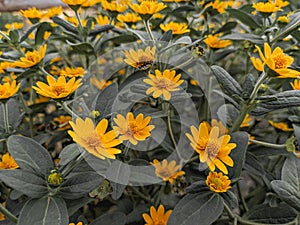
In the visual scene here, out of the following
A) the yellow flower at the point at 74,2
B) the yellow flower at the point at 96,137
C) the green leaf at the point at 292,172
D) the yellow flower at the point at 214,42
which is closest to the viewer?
the yellow flower at the point at 96,137

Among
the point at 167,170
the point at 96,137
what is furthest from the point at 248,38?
the point at 96,137

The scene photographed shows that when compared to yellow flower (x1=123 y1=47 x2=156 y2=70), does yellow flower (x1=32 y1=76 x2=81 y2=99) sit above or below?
below

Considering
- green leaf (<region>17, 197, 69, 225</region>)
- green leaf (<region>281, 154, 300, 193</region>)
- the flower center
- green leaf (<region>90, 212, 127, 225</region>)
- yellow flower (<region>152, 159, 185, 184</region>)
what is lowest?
green leaf (<region>90, 212, 127, 225</region>)

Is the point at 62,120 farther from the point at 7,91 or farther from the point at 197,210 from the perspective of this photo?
the point at 197,210

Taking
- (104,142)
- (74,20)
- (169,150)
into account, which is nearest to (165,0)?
(74,20)

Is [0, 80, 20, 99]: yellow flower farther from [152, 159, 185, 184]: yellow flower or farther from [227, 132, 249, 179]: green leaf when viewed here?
[227, 132, 249, 179]: green leaf

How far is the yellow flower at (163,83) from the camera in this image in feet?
2.07

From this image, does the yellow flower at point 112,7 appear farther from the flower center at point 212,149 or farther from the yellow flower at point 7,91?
the flower center at point 212,149

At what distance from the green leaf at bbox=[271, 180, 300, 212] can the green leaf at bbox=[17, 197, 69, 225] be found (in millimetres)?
328

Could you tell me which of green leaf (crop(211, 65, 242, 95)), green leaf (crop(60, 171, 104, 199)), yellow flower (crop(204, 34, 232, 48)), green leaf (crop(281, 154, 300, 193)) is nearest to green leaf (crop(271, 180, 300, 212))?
green leaf (crop(281, 154, 300, 193))

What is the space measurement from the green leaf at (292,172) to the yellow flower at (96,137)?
0.99 feet

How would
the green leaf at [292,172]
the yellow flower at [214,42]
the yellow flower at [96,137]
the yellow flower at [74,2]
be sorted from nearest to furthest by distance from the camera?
the yellow flower at [96,137], the green leaf at [292,172], the yellow flower at [74,2], the yellow flower at [214,42]

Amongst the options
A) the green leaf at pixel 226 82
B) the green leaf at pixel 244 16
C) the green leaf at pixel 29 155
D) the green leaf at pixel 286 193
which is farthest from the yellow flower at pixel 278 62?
the green leaf at pixel 29 155

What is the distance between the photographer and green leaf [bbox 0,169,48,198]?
55 cm
